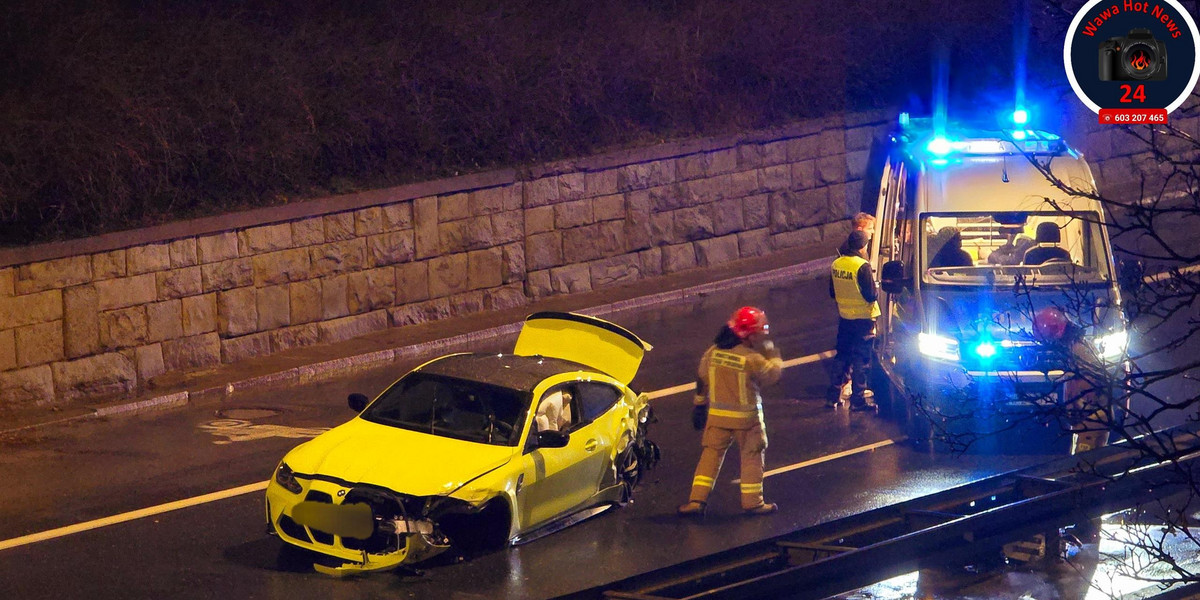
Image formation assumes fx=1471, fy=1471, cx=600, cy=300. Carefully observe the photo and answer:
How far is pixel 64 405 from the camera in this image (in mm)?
15469

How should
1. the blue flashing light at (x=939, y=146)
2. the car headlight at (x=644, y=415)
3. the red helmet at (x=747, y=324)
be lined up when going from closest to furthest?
the red helmet at (x=747, y=324), the car headlight at (x=644, y=415), the blue flashing light at (x=939, y=146)

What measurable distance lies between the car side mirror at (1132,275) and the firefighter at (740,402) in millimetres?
2824

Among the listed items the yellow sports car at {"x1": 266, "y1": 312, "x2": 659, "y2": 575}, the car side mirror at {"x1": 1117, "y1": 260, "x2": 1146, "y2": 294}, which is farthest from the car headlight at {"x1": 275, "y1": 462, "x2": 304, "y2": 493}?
the car side mirror at {"x1": 1117, "y1": 260, "x2": 1146, "y2": 294}

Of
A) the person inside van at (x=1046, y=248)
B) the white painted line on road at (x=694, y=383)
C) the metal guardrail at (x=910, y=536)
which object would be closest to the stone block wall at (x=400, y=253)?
the white painted line on road at (x=694, y=383)

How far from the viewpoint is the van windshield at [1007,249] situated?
549 inches

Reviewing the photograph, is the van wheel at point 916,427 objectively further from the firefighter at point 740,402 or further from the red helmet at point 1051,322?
the firefighter at point 740,402

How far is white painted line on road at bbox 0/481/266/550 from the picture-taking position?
1155cm

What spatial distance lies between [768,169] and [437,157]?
17.6ft

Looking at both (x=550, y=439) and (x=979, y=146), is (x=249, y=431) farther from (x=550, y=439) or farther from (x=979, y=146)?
(x=979, y=146)

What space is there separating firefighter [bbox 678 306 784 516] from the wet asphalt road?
0.23 metres

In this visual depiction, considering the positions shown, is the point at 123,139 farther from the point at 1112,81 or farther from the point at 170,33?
the point at 1112,81

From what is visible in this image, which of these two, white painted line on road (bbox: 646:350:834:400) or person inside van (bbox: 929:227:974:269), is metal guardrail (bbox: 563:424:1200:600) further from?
white painted line on road (bbox: 646:350:834:400)

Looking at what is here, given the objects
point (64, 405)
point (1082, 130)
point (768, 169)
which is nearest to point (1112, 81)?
point (64, 405)

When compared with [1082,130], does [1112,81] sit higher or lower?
higher
